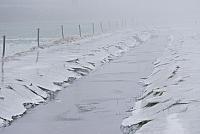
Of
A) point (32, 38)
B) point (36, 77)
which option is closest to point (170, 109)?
point (36, 77)

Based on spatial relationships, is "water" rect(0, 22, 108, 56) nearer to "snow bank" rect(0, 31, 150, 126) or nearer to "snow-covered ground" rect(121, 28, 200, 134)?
"snow bank" rect(0, 31, 150, 126)

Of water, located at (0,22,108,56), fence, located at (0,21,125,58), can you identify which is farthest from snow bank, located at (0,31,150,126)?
water, located at (0,22,108,56)

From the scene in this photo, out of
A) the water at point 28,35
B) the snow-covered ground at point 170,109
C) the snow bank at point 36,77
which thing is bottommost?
the water at point 28,35

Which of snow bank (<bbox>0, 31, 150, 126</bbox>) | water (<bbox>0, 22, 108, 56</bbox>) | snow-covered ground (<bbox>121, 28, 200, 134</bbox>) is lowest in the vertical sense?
water (<bbox>0, 22, 108, 56</bbox>)

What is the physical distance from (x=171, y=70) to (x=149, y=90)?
107 inches

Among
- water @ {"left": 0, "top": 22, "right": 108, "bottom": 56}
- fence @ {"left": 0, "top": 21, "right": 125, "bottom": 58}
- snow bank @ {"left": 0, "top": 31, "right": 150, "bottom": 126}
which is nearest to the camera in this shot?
snow bank @ {"left": 0, "top": 31, "right": 150, "bottom": 126}

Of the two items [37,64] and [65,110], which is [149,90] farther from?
[37,64]

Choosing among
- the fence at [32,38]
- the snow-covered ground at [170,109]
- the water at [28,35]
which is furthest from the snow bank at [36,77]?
the water at [28,35]

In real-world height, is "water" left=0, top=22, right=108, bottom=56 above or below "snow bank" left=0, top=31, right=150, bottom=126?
below

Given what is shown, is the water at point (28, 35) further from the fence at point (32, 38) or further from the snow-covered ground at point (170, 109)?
the snow-covered ground at point (170, 109)

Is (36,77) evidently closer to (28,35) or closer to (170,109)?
(170,109)

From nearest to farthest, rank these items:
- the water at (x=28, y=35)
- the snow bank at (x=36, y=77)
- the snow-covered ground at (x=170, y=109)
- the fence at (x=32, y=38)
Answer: the snow-covered ground at (x=170, y=109) < the snow bank at (x=36, y=77) < the fence at (x=32, y=38) < the water at (x=28, y=35)

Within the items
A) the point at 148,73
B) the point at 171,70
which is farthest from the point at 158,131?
the point at 148,73

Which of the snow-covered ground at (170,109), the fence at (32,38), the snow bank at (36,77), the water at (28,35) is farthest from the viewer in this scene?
the water at (28,35)
